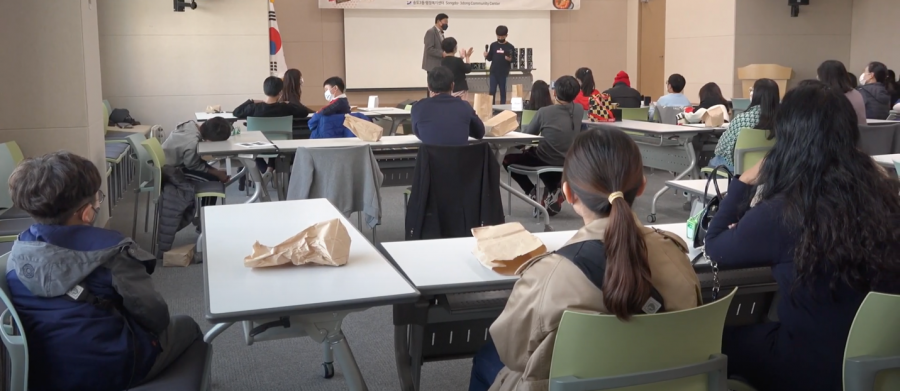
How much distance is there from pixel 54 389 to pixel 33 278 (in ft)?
0.88

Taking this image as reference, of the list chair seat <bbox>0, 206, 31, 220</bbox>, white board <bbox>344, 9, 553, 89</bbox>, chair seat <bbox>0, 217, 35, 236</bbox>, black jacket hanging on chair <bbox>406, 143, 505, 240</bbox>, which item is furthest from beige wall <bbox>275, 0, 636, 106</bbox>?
chair seat <bbox>0, 217, 35, 236</bbox>

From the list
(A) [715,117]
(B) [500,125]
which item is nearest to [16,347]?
(B) [500,125]

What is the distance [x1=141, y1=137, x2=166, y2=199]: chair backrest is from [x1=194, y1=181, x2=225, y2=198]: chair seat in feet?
0.71

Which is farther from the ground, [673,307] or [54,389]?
[673,307]

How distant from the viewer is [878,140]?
205 inches

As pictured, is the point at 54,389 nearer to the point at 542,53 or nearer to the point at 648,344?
the point at 648,344

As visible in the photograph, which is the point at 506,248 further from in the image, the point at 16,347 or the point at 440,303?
the point at 16,347

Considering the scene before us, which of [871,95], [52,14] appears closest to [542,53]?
[871,95]

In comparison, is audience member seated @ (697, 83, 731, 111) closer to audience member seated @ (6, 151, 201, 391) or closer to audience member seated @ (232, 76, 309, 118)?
audience member seated @ (232, 76, 309, 118)

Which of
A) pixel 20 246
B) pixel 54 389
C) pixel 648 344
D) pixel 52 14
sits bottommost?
pixel 54 389

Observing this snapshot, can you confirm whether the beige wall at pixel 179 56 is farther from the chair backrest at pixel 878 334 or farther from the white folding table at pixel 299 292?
the chair backrest at pixel 878 334

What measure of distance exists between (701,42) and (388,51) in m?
4.80

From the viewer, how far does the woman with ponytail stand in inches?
56.6

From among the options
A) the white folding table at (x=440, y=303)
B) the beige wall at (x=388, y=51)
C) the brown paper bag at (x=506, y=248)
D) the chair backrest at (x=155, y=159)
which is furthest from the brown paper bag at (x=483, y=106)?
the beige wall at (x=388, y=51)
